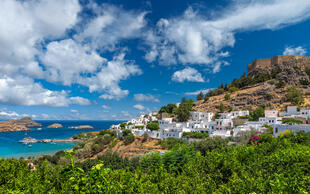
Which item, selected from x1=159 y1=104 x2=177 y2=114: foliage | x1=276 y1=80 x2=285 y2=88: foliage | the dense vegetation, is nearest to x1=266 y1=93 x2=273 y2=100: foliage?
x1=276 y1=80 x2=285 y2=88: foliage

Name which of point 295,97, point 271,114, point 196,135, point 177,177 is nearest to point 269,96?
point 295,97

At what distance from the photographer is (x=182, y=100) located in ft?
243

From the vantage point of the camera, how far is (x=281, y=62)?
7144 cm

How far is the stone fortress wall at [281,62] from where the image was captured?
66625 millimetres

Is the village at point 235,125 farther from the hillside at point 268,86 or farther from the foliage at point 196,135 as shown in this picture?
the hillside at point 268,86

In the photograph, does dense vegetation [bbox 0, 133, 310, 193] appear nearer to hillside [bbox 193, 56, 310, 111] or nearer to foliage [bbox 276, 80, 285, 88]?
hillside [bbox 193, 56, 310, 111]

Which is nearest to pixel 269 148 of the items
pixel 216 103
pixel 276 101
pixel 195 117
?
pixel 195 117

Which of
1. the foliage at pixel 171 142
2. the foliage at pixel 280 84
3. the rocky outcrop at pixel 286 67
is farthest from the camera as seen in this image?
the rocky outcrop at pixel 286 67

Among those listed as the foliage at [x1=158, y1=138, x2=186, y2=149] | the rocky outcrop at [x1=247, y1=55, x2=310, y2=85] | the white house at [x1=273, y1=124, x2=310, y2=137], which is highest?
the rocky outcrop at [x1=247, y1=55, x2=310, y2=85]

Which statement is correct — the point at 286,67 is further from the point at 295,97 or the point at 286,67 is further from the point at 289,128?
the point at 289,128

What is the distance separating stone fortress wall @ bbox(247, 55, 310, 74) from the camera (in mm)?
66625

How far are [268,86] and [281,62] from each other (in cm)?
1932

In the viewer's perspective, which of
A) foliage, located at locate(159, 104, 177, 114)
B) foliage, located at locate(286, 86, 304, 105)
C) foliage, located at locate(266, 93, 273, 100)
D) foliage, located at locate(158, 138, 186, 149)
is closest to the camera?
foliage, located at locate(158, 138, 186, 149)

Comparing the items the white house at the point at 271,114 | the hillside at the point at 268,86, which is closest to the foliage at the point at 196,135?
the white house at the point at 271,114
